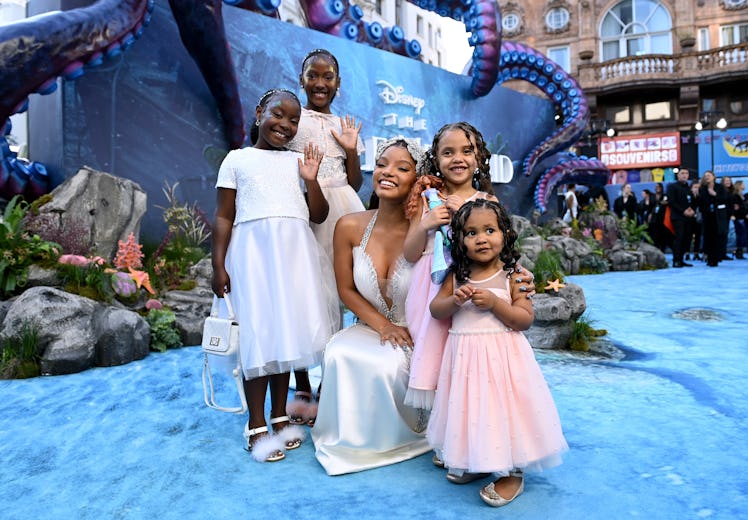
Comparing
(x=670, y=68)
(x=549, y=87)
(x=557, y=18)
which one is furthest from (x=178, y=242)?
(x=557, y=18)

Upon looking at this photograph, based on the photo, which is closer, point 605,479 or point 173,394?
point 605,479

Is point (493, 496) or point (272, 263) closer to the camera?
point (493, 496)

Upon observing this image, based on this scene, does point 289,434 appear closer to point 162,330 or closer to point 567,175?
point 162,330

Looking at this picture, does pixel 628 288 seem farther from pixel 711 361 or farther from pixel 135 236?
pixel 135 236

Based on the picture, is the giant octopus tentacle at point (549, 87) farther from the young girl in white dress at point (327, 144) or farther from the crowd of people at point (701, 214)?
the young girl in white dress at point (327, 144)

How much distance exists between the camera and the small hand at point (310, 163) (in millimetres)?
2590

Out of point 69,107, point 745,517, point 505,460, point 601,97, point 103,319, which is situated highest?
point 601,97

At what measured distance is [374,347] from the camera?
8.07 ft

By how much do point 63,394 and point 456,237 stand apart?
9.24ft

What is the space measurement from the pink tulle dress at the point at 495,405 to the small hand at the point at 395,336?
40 cm

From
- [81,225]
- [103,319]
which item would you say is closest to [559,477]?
[103,319]

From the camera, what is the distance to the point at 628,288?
28.0ft

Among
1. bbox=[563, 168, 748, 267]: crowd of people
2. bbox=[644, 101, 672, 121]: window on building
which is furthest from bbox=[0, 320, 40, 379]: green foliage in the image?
bbox=[644, 101, 672, 121]: window on building

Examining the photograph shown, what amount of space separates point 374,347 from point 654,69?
24.1 m
